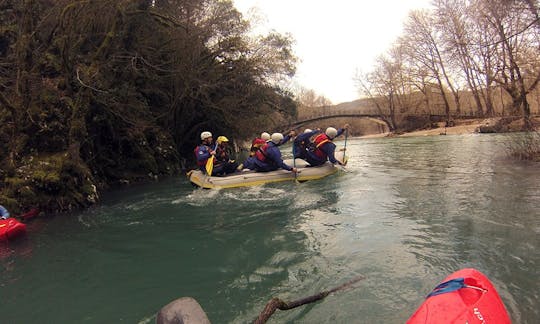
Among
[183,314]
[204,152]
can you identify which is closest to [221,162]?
[204,152]

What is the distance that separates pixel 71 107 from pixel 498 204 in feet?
37.7

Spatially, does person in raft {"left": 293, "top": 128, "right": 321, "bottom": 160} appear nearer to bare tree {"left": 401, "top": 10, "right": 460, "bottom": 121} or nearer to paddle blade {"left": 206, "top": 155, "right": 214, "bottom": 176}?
paddle blade {"left": 206, "top": 155, "right": 214, "bottom": 176}

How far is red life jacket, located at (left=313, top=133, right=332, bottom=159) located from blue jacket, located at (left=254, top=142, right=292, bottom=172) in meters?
1.61

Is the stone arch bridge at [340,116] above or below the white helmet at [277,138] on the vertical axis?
above

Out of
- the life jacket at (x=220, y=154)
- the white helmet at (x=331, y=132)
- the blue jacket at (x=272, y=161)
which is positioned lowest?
the blue jacket at (x=272, y=161)

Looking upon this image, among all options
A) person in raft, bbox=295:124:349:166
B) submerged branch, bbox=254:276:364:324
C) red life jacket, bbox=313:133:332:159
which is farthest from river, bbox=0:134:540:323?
red life jacket, bbox=313:133:332:159

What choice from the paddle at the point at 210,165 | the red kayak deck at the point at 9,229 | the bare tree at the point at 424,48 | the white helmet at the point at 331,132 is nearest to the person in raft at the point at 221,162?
the paddle at the point at 210,165

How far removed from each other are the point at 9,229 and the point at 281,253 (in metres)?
5.16

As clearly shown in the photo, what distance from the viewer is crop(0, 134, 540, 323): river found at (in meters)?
3.85

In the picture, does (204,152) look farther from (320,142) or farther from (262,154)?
(320,142)

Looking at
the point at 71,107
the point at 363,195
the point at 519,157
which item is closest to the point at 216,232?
the point at 363,195

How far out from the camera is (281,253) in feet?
17.3

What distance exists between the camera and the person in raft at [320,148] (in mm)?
11195

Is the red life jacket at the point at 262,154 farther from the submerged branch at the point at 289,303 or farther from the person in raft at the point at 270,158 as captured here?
the submerged branch at the point at 289,303
